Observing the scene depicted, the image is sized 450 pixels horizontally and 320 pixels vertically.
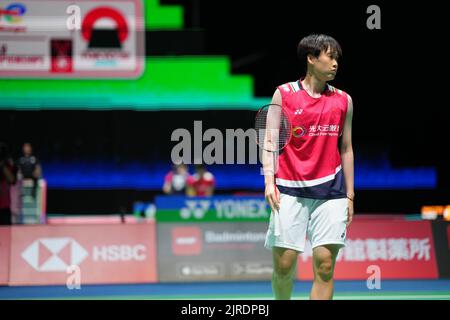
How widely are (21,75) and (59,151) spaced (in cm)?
267

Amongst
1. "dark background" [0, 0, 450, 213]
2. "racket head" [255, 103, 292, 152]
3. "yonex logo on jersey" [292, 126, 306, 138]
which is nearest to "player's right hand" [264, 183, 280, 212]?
"racket head" [255, 103, 292, 152]

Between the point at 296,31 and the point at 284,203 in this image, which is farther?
the point at 296,31

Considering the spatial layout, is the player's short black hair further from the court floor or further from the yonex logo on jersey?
the court floor

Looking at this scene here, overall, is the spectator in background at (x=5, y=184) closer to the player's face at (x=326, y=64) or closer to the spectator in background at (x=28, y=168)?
the spectator in background at (x=28, y=168)

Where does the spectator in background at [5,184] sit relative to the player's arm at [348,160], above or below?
below

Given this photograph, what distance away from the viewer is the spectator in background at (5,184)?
10406 millimetres

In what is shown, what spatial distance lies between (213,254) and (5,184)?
3044 millimetres

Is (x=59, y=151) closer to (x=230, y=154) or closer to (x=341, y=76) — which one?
(x=341, y=76)

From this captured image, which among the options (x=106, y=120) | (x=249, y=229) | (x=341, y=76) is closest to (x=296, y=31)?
(x=341, y=76)

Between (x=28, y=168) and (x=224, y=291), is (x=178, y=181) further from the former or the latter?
(x=224, y=291)

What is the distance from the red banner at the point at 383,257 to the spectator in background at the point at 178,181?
384 centimetres

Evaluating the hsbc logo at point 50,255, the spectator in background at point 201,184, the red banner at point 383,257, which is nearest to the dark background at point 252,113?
the spectator in background at point 201,184
